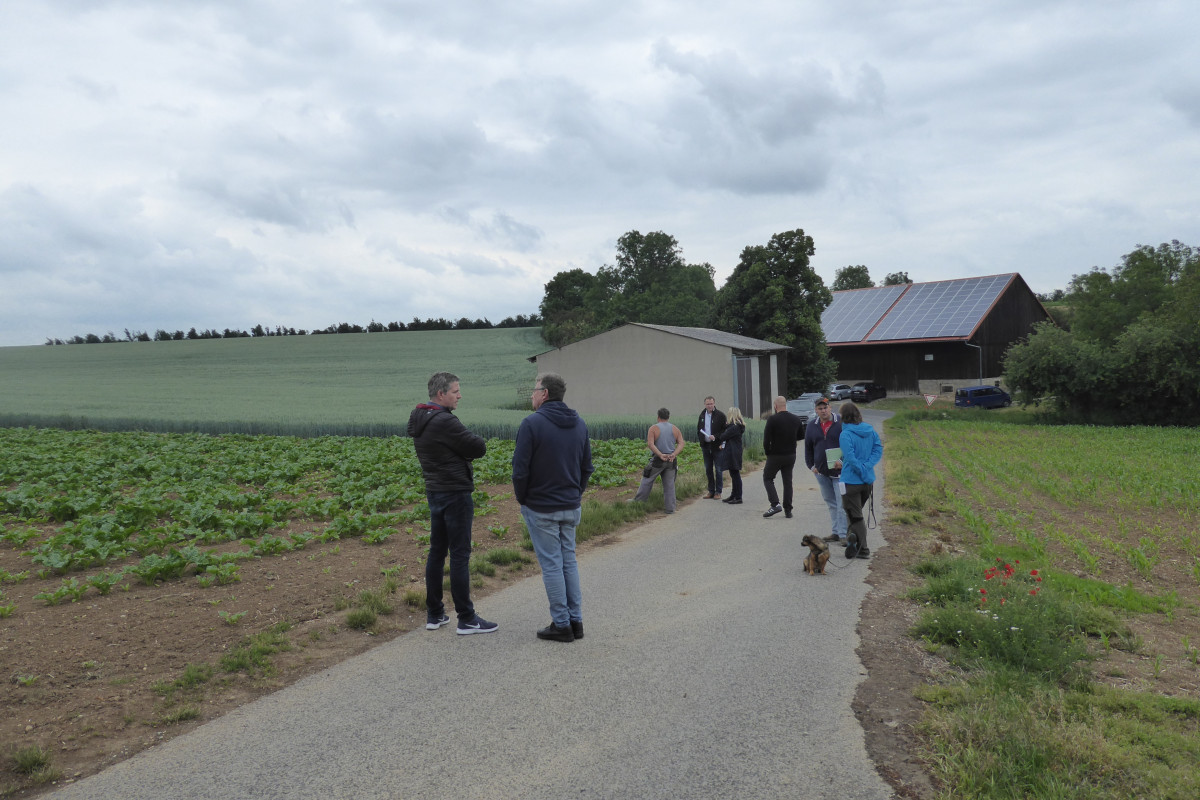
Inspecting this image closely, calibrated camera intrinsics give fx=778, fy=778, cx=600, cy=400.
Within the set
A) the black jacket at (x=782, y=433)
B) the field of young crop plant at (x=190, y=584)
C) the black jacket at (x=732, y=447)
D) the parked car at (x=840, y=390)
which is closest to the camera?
the field of young crop plant at (x=190, y=584)

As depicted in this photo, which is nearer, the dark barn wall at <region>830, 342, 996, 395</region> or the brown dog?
the brown dog

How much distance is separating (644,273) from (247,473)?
227 ft

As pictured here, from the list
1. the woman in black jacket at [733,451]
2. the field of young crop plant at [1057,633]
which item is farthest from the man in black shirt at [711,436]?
the field of young crop plant at [1057,633]

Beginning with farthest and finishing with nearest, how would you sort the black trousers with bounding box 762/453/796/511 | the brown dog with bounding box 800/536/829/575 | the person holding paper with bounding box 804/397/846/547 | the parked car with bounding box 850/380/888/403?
1. the parked car with bounding box 850/380/888/403
2. the black trousers with bounding box 762/453/796/511
3. the person holding paper with bounding box 804/397/846/547
4. the brown dog with bounding box 800/536/829/575

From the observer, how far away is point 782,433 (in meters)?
11.1

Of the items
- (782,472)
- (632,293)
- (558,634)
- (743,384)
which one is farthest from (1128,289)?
(558,634)

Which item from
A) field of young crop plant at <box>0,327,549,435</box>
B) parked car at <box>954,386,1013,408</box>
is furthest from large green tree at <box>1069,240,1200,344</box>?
field of young crop plant at <box>0,327,549,435</box>

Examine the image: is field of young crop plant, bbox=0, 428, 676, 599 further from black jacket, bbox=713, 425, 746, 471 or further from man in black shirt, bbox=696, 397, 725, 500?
black jacket, bbox=713, 425, 746, 471

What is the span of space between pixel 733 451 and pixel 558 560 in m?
7.30

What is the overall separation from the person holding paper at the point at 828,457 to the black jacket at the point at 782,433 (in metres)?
0.96

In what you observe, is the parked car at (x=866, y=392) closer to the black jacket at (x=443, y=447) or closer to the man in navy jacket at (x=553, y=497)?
the man in navy jacket at (x=553, y=497)

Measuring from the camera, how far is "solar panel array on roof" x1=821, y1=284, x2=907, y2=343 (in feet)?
178

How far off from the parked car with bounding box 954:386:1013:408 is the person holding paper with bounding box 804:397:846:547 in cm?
3672

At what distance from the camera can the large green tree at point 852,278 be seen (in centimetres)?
9756
